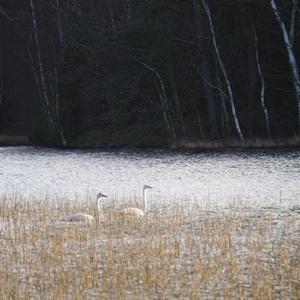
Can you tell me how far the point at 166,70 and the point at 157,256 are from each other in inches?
926

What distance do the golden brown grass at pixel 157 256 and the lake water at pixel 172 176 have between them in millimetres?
2221

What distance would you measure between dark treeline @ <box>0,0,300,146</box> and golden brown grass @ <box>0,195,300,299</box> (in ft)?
45.6

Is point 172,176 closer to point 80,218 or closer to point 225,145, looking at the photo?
point 80,218

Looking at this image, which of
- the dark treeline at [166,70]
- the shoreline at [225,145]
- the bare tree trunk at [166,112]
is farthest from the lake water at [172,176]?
the bare tree trunk at [166,112]

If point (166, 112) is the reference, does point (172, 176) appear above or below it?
below

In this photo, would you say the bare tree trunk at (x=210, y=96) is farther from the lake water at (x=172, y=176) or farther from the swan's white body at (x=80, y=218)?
the swan's white body at (x=80, y=218)

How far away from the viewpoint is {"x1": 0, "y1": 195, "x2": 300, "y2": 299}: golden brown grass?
6.55m

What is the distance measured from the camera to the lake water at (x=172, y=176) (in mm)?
13812

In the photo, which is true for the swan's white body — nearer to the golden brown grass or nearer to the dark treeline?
the golden brown grass

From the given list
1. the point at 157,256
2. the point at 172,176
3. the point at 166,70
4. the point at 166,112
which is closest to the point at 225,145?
the point at 166,112

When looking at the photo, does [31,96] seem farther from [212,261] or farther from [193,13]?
[212,261]

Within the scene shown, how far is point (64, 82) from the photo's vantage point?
120 ft

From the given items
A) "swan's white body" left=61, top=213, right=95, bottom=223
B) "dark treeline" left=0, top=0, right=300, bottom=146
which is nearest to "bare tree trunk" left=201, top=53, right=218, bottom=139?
"dark treeline" left=0, top=0, right=300, bottom=146

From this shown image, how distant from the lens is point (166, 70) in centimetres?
3095
